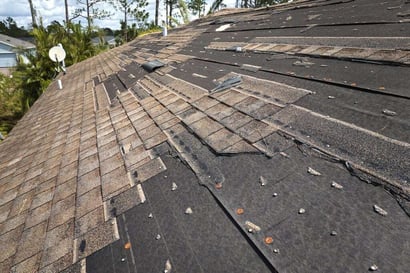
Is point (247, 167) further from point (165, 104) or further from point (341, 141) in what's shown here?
point (165, 104)

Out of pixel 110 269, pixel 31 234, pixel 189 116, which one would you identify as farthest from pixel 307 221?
pixel 31 234

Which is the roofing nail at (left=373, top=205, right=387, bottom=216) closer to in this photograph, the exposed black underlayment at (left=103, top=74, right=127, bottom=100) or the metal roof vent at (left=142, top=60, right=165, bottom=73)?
the exposed black underlayment at (left=103, top=74, right=127, bottom=100)

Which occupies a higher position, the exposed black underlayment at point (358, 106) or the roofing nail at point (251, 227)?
the exposed black underlayment at point (358, 106)

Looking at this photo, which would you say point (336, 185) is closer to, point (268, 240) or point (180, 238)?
point (268, 240)

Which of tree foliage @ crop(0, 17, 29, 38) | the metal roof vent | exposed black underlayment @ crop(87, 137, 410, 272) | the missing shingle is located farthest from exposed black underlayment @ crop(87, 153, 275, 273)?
tree foliage @ crop(0, 17, 29, 38)

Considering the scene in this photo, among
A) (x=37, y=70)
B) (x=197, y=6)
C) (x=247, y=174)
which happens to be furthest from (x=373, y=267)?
(x=197, y=6)

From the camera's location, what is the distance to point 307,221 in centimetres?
114

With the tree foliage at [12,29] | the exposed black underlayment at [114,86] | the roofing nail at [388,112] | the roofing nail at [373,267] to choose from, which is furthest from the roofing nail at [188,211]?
the tree foliage at [12,29]

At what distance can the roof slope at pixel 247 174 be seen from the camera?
3.60 feet

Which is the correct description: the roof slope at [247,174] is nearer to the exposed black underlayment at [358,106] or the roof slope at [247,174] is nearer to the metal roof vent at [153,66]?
the exposed black underlayment at [358,106]

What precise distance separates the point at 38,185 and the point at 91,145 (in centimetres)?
64

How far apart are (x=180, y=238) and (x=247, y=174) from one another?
515 millimetres

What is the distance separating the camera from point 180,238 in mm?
1304

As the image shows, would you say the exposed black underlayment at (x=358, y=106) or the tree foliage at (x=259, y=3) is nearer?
the exposed black underlayment at (x=358, y=106)
